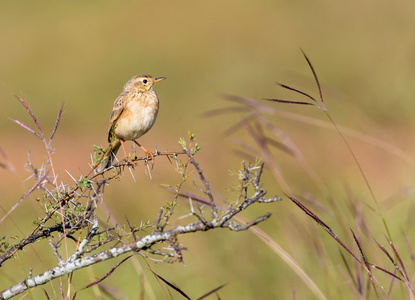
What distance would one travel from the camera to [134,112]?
4.45m

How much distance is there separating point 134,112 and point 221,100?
502 inches

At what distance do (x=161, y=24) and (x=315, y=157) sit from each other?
44.8 feet

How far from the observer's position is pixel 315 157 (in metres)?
11.9

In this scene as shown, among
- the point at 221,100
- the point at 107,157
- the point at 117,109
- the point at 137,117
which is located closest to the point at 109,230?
the point at 107,157

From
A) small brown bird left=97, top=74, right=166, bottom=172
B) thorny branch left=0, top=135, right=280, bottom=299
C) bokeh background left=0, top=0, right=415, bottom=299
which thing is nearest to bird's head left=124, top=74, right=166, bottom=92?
small brown bird left=97, top=74, right=166, bottom=172

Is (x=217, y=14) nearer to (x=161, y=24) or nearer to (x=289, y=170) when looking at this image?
(x=161, y=24)

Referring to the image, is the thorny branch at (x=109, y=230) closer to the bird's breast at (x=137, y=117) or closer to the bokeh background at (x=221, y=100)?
the bird's breast at (x=137, y=117)

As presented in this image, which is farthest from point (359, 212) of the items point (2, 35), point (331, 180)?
point (2, 35)

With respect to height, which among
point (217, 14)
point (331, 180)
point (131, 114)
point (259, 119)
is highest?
point (217, 14)

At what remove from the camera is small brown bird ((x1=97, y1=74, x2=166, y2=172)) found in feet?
14.2

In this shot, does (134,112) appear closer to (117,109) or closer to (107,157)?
(117,109)

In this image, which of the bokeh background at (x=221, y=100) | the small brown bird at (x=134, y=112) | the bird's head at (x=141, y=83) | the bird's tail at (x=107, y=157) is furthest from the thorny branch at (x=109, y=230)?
the bird's head at (x=141, y=83)

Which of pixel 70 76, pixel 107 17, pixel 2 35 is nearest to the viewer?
pixel 70 76

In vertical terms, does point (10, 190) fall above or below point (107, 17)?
below
